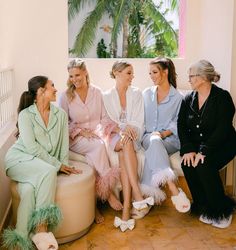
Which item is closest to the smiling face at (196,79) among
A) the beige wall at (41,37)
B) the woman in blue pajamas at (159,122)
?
the woman in blue pajamas at (159,122)

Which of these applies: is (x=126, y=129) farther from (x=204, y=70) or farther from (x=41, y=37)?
(x=41, y=37)

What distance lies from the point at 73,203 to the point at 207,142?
103cm

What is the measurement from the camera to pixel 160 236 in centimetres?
262

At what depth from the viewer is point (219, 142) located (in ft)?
9.33

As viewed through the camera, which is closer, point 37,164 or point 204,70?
point 37,164

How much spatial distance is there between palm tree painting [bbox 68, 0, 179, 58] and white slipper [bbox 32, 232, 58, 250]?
2.49m

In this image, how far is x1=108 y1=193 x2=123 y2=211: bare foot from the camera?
2.93 m

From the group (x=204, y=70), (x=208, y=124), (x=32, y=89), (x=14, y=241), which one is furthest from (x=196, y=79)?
(x=14, y=241)

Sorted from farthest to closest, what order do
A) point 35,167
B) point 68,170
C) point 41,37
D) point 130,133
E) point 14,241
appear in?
point 41,37, point 130,133, point 68,170, point 35,167, point 14,241

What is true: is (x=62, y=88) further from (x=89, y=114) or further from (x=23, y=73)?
(x=89, y=114)

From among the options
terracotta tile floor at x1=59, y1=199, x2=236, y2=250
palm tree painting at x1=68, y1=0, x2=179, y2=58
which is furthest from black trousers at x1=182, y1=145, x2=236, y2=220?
palm tree painting at x1=68, y1=0, x2=179, y2=58

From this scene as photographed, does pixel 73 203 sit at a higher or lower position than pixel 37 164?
lower

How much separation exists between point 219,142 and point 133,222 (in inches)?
32.2

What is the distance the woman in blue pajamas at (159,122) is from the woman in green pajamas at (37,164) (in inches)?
22.8
